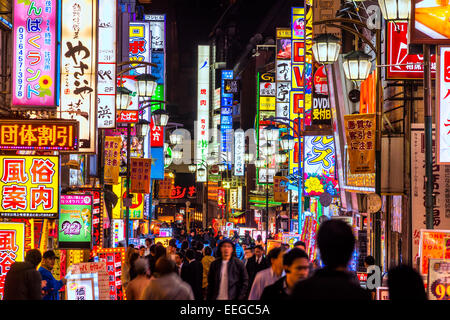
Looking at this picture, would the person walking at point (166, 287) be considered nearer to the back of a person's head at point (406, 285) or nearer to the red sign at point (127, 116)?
the back of a person's head at point (406, 285)

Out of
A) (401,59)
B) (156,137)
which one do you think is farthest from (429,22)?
(156,137)

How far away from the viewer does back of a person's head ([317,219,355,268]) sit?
469cm

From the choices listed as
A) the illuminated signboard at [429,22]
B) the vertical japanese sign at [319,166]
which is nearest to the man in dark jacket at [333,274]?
the illuminated signboard at [429,22]

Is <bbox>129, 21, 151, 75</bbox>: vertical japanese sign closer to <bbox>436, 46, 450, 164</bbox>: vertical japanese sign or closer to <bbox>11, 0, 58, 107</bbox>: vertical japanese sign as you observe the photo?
<bbox>11, 0, 58, 107</bbox>: vertical japanese sign

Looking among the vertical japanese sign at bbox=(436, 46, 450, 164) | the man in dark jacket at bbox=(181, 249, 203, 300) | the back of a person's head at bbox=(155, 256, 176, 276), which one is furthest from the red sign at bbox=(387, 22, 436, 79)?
the back of a person's head at bbox=(155, 256, 176, 276)

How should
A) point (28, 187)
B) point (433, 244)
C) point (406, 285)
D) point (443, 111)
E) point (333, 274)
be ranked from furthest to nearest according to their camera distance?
1. point (28, 187)
2. point (443, 111)
3. point (433, 244)
4. point (406, 285)
5. point (333, 274)

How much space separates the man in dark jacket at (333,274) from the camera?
172 inches

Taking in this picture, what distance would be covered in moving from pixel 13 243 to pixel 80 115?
429 centimetres

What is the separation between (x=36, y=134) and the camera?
1327 centimetres

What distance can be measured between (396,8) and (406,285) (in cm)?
797

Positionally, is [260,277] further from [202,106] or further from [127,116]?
[202,106]

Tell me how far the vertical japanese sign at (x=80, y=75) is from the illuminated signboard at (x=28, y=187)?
2.87 m

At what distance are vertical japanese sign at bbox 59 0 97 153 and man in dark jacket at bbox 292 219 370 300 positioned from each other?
40.3 ft
